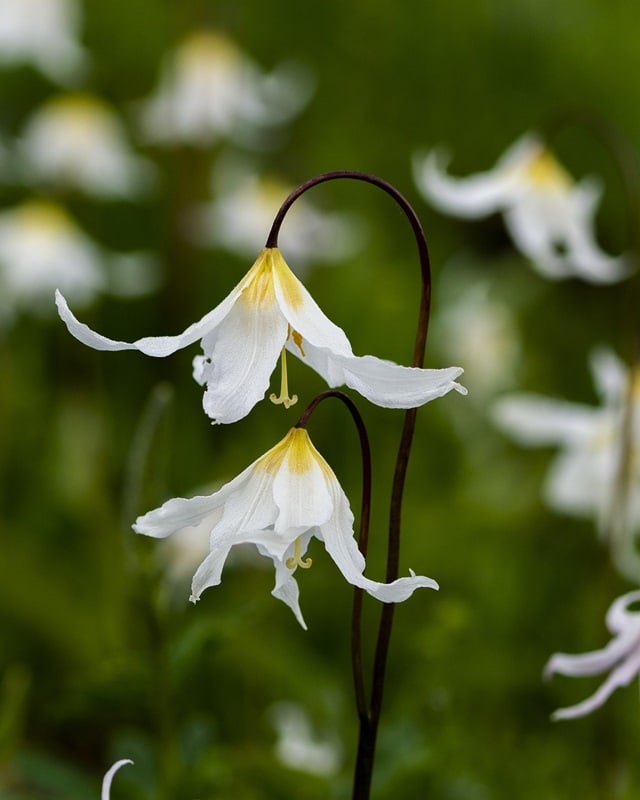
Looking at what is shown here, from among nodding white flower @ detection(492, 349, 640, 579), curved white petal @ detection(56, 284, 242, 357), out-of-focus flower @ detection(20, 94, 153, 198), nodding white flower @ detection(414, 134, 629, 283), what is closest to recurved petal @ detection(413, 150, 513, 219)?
nodding white flower @ detection(414, 134, 629, 283)

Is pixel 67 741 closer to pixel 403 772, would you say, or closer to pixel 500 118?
pixel 403 772

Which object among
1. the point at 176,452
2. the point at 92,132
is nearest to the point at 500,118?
the point at 92,132

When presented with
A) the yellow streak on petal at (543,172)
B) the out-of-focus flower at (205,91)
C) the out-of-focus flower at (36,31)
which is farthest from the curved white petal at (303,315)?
the out-of-focus flower at (36,31)

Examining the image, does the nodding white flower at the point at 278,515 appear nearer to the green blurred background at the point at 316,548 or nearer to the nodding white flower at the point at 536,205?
the green blurred background at the point at 316,548

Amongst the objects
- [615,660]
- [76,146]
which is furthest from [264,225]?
[615,660]

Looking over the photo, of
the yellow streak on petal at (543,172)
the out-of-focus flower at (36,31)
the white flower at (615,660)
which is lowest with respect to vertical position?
the white flower at (615,660)

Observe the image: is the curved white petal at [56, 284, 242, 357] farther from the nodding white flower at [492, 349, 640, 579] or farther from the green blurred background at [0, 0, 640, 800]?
the nodding white flower at [492, 349, 640, 579]

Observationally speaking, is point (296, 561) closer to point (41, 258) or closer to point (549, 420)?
point (549, 420)
